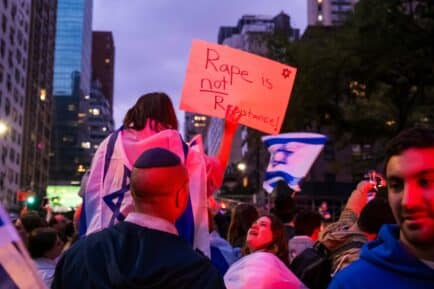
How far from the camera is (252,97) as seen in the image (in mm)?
6078

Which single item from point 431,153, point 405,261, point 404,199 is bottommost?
point 405,261

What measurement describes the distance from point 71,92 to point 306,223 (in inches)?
6533

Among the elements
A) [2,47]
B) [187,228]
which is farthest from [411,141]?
[2,47]

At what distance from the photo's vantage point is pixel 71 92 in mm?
168000

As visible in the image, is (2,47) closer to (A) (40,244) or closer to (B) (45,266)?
(A) (40,244)

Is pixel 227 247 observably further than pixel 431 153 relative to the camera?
Yes

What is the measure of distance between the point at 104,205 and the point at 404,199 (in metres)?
2.27

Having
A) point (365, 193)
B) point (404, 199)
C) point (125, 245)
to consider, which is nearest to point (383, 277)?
point (404, 199)

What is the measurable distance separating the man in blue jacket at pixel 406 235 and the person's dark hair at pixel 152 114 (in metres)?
2.20

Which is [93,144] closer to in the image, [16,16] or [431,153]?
[16,16]

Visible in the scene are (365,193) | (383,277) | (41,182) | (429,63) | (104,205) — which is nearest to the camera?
(383,277)

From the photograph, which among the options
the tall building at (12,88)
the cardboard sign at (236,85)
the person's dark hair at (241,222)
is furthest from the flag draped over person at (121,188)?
the tall building at (12,88)

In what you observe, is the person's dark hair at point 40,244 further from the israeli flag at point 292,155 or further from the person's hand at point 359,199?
the israeli flag at point 292,155

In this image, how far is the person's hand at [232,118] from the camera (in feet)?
16.5
